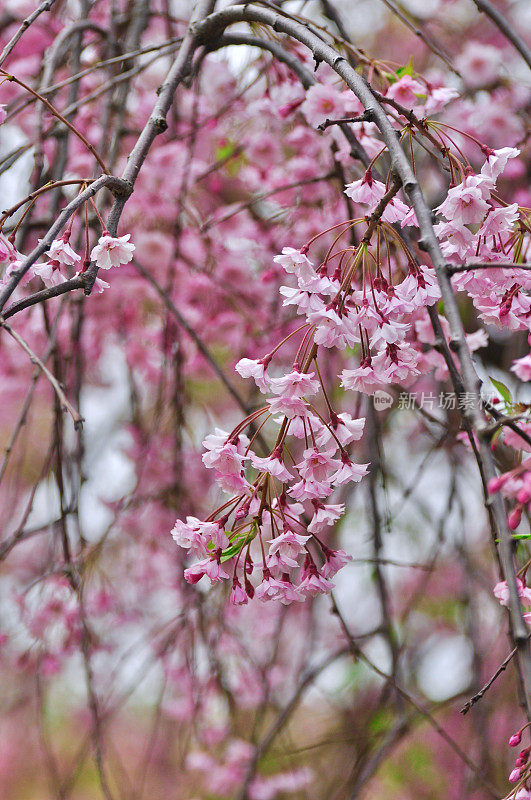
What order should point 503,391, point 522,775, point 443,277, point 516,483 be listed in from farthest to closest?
point 503,391 → point 516,483 → point 522,775 → point 443,277

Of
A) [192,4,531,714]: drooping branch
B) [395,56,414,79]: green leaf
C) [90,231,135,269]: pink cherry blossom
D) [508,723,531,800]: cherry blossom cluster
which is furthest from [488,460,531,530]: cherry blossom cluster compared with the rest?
[395,56,414,79]: green leaf

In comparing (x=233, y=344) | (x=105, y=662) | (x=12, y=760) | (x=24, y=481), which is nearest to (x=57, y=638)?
(x=105, y=662)

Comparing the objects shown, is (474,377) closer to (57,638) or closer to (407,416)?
(57,638)

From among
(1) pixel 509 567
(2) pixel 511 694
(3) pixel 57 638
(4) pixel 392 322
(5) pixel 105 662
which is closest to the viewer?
(1) pixel 509 567

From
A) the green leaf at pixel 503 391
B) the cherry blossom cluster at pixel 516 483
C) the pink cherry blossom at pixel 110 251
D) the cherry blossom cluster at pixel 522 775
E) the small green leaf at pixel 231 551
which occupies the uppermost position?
the pink cherry blossom at pixel 110 251

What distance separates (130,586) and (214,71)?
2446mm

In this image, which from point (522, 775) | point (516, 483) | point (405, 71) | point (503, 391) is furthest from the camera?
point (405, 71)

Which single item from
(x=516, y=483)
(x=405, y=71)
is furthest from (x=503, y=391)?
(x=405, y=71)

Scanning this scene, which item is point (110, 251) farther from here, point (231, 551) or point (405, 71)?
point (405, 71)

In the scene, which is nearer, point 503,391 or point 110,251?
point 110,251

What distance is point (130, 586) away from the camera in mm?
3732

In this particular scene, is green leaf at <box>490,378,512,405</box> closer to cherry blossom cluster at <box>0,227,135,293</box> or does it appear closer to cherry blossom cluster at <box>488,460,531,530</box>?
cherry blossom cluster at <box>488,460,531,530</box>

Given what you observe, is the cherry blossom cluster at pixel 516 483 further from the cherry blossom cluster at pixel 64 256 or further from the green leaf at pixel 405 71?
the green leaf at pixel 405 71

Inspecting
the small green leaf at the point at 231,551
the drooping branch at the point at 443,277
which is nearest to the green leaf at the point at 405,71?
the drooping branch at the point at 443,277
